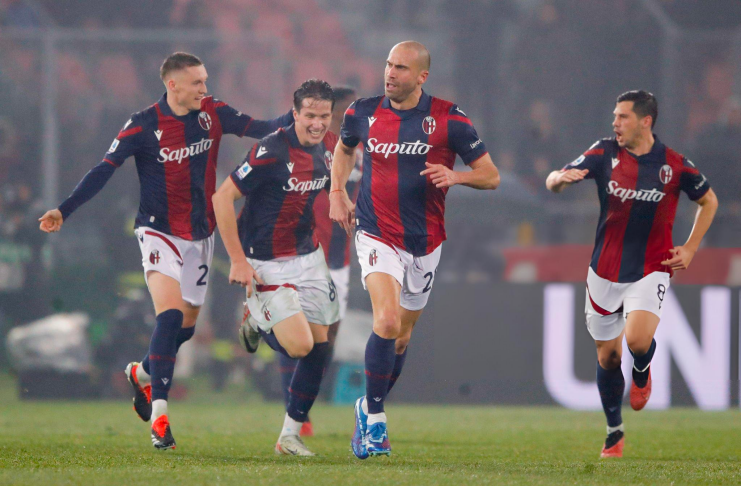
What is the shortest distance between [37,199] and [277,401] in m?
3.57

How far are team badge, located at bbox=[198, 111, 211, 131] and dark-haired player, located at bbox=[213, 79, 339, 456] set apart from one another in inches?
20.5

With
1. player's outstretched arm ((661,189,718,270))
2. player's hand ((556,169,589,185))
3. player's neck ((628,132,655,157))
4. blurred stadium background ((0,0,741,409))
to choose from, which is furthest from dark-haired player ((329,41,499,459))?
blurred stadium background ((0,0,741,409))

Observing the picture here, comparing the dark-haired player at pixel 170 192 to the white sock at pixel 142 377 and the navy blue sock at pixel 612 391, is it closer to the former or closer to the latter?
the white sock at pixel 142 377

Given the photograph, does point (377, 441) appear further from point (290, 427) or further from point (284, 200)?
point (284, 200)

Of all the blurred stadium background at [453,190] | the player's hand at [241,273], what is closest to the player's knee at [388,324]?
the player's hand at [241,273]

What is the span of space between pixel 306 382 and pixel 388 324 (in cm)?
90

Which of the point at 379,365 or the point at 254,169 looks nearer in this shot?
the point at 379,365

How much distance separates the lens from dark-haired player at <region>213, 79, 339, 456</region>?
5.91m

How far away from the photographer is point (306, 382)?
6.04 m

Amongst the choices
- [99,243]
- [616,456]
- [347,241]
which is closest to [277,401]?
[99,243]

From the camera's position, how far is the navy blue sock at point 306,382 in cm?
599

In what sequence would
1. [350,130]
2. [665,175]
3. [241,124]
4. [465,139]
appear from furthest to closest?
[241,124] < [665,175] < [350,130] < [465,139]

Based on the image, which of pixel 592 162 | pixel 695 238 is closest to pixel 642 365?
pixel 695 238

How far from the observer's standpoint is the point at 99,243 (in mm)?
11398
